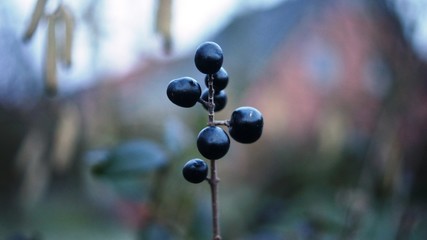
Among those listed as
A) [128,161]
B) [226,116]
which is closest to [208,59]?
[128,161]

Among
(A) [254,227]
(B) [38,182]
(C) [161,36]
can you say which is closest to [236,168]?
(A) [254,227]

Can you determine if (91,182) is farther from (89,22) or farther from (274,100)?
(274,100)

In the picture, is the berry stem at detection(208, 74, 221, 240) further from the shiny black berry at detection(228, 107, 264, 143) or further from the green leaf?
the green leaf

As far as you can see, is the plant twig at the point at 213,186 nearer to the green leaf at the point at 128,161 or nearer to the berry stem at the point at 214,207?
the berry stem at the point at 214,207

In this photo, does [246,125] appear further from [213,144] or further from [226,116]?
[226,116]

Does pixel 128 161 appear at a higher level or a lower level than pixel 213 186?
higher

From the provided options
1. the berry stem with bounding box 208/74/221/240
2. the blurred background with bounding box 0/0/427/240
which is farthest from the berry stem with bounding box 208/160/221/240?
the blurred background with bounding box 0/0/427/240
